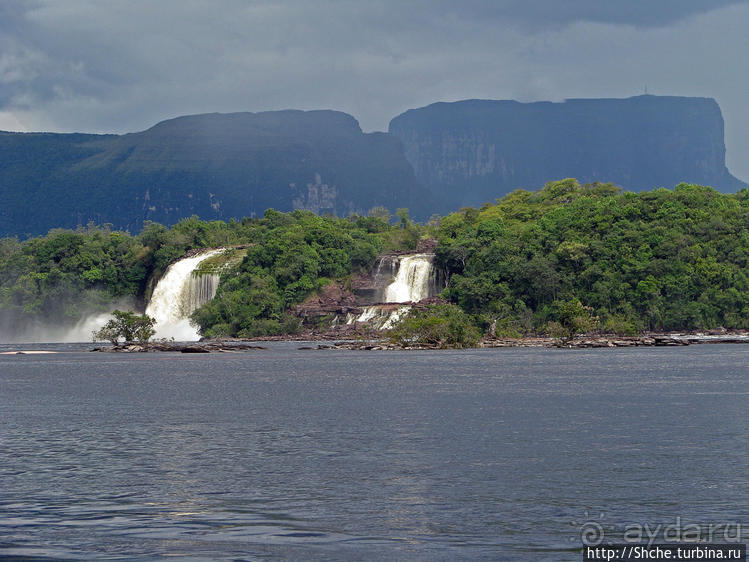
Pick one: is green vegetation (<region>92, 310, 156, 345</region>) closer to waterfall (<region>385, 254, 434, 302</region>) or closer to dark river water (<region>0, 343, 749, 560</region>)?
waterfall (<region>385, 254, 434, 302</region>)

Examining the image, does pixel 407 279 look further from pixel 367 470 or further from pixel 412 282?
pixel 367 470

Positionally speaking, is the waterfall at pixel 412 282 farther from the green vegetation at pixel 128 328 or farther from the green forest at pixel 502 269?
the green vegetation at pixel 128 328

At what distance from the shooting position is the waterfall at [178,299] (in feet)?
509

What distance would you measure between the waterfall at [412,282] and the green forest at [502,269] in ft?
11.4

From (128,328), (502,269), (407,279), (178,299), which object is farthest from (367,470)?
(178,299)

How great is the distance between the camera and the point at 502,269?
465 ft

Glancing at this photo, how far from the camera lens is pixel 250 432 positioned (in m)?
32.1

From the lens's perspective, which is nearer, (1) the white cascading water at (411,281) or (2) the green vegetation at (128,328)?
(2) the green vegetation at (128,328)

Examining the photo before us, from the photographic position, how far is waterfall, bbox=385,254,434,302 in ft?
488

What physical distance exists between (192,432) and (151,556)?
55.6ft

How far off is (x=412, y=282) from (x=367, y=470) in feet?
416

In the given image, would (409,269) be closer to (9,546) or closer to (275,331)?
(275,331)

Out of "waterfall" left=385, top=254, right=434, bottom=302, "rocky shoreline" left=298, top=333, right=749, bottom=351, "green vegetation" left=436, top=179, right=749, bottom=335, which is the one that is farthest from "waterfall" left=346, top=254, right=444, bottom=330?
"rocky shoreline" left=298, top=333, right=749, bottom=351

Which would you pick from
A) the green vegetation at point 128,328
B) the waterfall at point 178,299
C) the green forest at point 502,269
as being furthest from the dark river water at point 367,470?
the waterfall at point 178,299
